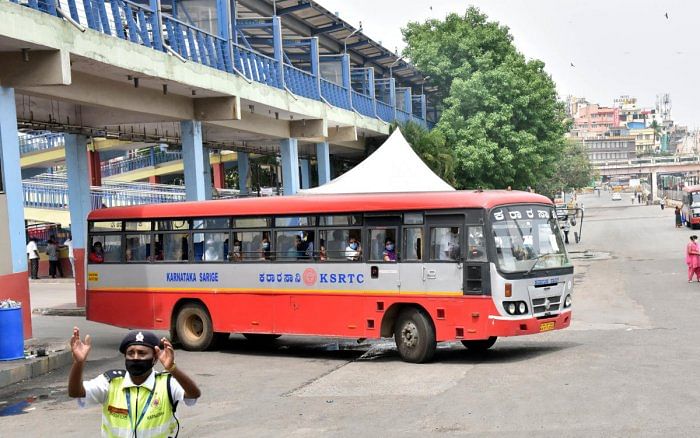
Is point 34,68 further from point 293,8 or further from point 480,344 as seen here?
point 293,8

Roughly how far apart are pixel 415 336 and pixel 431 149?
24.6m

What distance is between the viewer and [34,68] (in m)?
15.7

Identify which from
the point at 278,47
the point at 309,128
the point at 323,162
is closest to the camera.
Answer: the point at 278,47

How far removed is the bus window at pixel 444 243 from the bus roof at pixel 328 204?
349 millimetres

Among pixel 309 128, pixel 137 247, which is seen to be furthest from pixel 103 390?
pixel 309 128

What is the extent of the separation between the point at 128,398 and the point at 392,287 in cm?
968

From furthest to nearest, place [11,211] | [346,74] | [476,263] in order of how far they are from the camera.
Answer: [346,74] < [11,211] < [476,263]

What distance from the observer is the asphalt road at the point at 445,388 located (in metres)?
9.34

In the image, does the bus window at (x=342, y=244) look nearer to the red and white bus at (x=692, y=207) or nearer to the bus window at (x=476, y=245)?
the bus window at (x=476, y=245)

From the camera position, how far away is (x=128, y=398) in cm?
502

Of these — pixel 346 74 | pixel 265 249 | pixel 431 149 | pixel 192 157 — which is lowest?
pixel 265 249

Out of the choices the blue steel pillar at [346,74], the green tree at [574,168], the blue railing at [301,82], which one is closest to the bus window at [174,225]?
the blue railing at [301,82]

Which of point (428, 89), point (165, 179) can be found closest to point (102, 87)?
point (428, 89)

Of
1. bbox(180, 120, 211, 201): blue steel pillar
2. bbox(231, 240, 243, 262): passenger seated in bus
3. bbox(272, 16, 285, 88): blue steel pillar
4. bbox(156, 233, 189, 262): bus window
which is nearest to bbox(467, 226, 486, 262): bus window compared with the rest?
bbox(231, 240, 243, 262): passenger seated in bus
